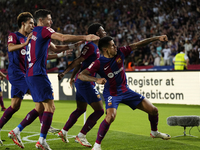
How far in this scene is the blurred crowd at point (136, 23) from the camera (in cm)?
1808

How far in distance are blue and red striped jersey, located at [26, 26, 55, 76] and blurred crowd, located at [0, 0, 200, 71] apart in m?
12.3

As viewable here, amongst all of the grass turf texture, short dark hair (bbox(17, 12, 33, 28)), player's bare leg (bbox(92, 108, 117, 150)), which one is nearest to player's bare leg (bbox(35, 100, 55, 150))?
the grass turf texture

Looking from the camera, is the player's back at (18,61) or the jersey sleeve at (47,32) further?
the player's back at (18,61)

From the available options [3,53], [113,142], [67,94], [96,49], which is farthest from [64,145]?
[3,53]

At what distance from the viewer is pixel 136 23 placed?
2223cm

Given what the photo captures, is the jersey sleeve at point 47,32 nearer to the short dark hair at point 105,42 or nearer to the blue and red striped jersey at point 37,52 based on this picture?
the blue and red striped jersey at point 37,52

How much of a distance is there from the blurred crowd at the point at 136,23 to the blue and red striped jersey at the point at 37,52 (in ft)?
40.2

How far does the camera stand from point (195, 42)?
56.7 feet

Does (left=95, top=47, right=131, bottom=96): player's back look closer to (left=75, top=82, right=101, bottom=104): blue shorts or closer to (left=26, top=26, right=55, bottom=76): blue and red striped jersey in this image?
(left=75, top=82, right=101, bottom=104): blue shorts

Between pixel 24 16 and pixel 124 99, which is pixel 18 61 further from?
pixel 124 99

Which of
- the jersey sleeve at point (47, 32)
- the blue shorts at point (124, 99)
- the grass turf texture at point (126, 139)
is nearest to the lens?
the jersey sleeve at point (47, 32)

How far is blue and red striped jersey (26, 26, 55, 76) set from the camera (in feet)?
17.1

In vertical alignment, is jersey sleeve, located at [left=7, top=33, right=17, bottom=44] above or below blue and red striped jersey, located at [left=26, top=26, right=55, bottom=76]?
above

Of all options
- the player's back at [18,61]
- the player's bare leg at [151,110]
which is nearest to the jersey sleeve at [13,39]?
the player's back at [18,61]
